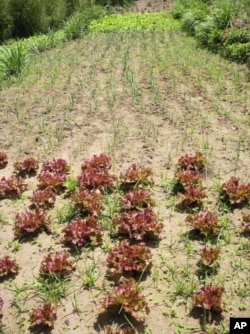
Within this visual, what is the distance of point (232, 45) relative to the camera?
957 centimetres

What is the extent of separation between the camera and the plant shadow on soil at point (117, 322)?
3.86 meters

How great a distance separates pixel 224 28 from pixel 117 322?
8.45 metres

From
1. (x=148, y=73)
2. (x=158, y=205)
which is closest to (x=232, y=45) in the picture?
(x=148, y=73)

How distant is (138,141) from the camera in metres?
6.46

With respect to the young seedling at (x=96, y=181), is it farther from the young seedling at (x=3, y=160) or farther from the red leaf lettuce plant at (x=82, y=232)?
the young seedling at (x=3, y=160)

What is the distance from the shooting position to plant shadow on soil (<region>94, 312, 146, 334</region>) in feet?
12.7

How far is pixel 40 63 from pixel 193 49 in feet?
11.6

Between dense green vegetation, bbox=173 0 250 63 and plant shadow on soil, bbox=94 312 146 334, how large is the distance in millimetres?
6764

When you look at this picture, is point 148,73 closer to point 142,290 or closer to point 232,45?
point 232,45

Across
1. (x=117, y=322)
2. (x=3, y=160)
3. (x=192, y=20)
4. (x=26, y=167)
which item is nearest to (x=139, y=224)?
(x=117, y=322)

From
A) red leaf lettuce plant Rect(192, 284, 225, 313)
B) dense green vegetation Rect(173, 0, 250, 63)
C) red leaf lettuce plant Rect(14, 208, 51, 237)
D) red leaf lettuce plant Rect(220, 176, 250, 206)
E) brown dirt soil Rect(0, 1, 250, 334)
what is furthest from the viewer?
dense green vegetation Rect(173, 0, 250, 63)

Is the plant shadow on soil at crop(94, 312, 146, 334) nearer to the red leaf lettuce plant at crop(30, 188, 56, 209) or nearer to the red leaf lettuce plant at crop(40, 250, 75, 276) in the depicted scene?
the red leaf lettuce plant at crop(40, 250, 75, 276)

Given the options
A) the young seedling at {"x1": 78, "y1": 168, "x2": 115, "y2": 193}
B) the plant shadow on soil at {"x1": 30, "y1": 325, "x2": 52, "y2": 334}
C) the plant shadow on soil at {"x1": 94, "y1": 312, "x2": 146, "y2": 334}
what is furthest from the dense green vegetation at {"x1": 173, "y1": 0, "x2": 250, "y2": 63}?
the plant shadow on soil at {"x1": 30, "y1": 325, "x2": 52, "y2": 334}

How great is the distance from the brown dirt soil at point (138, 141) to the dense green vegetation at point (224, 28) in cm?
39
